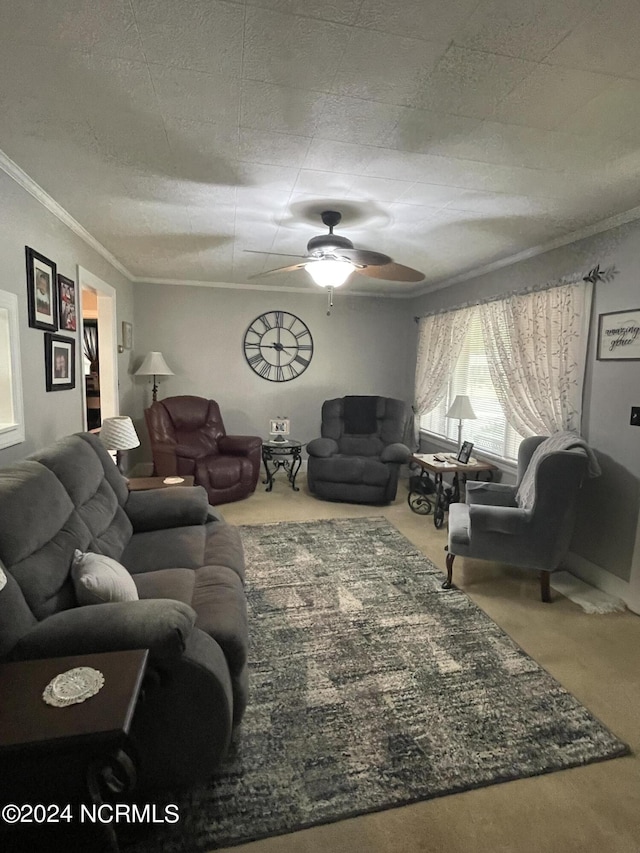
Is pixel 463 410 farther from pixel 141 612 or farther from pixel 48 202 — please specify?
pixel 48 202

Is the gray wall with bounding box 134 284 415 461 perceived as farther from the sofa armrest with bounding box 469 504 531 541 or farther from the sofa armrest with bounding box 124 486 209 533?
the sofa armrest with bounding box 469 504 531 541

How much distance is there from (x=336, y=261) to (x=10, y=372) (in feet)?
6.21

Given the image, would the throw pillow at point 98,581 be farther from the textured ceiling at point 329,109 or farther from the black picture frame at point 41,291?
the textured ceiling at point 329,109

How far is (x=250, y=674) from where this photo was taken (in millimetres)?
2098

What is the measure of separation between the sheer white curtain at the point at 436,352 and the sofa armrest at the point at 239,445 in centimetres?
203

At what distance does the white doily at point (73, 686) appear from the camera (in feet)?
3.63

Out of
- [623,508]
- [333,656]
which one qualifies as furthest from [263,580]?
[623,508]

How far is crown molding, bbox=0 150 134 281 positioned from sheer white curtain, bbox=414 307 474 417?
3.39m

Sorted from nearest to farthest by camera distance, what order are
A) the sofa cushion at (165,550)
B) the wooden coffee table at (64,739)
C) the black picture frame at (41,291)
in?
the wooden coffee table at (64,739) → the sofa cushion at (165,550) → the black picture frame at (41,291)

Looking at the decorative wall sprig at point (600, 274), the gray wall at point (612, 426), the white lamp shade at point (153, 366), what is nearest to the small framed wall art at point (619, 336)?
the gray wall at point (612, 426)

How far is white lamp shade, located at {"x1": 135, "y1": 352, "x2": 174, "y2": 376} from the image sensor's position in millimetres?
5043

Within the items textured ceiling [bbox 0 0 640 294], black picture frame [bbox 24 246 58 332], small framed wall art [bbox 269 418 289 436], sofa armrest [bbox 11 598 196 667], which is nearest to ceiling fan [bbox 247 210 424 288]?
textured ceiling [bbox 0 0 640 294]

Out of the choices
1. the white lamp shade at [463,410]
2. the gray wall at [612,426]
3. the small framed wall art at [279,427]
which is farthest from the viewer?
the small framed wall art at [279,427]

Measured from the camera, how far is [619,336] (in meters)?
2.81
